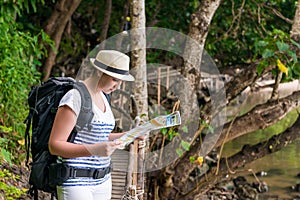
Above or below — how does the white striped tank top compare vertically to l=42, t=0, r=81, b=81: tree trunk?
below

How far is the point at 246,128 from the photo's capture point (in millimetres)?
7414

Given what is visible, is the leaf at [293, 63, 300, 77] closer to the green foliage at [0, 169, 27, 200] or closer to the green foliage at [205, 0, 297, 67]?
the green foliage at [205, 0, 297, 67]

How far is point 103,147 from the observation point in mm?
2469

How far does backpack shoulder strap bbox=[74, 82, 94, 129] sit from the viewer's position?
256cm

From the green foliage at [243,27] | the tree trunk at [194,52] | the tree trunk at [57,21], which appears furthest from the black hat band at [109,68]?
the green foliage at [243,27]

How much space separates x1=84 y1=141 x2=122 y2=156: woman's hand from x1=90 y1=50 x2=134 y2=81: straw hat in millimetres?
318

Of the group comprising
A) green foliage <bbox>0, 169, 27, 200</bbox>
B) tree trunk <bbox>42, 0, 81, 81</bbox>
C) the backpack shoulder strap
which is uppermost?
tree trunk <bbox>42, 0, 81, 81</bbox>

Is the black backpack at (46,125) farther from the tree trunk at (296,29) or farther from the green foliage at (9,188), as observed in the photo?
the tree trunk at (296,29)

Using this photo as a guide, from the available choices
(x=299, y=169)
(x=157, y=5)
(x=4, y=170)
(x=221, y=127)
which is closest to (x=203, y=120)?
(x=221, y=127)

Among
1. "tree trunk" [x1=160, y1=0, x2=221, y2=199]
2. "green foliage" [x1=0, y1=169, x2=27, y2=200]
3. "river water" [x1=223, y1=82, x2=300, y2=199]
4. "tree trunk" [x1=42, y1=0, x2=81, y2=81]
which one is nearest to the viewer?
"green foliage" [x1=0, y1=169, x2=27, y2=200]

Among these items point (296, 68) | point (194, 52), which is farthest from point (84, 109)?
point (296, 68)

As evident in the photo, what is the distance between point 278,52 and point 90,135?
399 centimetres

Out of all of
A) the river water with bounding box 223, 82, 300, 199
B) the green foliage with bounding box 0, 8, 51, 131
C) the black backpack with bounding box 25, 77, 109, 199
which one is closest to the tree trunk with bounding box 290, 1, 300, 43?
the green foliage with bounding box 0, 8, 51, 131

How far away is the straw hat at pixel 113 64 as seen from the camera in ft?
8.69
